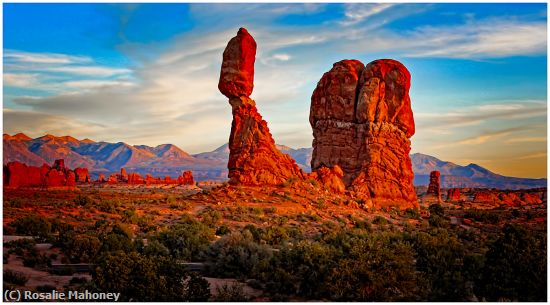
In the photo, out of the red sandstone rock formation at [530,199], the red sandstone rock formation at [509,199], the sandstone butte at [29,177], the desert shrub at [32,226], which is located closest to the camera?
the desert shrub at [32,226]

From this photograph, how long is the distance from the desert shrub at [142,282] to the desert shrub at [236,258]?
9.58 ft

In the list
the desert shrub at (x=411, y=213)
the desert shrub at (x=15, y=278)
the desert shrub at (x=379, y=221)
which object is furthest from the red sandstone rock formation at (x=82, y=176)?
the desert shrub at (x=15, y=278)

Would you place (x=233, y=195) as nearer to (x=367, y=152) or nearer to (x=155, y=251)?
(x=367, y=152)

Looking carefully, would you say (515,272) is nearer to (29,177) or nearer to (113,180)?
(29,177)

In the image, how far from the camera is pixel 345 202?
34219mm

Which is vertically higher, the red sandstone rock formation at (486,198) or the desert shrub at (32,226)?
the desert shrub at (32,226)

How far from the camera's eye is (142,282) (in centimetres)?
1111

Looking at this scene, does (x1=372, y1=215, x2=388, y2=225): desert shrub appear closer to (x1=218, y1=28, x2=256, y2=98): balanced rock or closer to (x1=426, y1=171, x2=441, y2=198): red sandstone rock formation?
(x1=218, y1=28, x2=256, y2=98): balanced rock

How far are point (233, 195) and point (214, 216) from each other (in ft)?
17.3

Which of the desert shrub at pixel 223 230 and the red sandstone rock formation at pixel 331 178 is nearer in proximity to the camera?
the desert shrub at pixel 223 230

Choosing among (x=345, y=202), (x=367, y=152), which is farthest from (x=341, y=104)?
(x=345, y=202)

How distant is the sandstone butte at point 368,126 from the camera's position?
127 feet

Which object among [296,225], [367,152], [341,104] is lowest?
[296,225]

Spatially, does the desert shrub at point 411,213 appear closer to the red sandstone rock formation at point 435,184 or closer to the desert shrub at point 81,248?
the desert shrub at point 81,248
